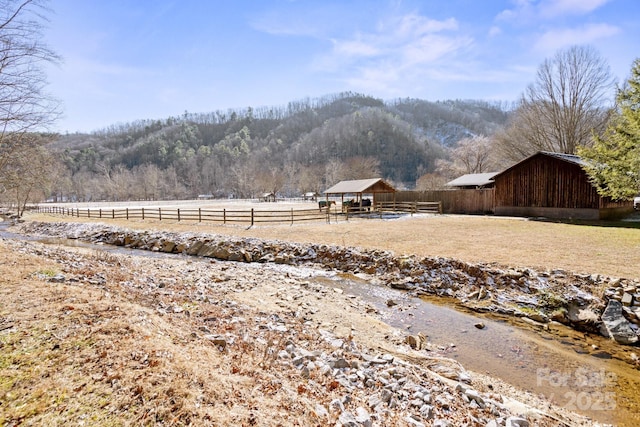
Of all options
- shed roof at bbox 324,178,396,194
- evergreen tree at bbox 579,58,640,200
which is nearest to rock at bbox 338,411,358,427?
evergreen tree at bbox 579,58,640,200

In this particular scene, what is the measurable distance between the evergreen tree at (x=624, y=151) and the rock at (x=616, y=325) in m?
10.5

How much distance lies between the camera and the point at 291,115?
595 ft

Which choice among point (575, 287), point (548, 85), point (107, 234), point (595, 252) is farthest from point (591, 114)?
point (107, 234)

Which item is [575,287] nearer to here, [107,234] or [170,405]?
[170,405]

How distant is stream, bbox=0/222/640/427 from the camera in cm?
446

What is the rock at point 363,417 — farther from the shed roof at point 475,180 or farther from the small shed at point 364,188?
the shed roof at point 475,180

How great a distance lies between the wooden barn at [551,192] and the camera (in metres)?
20.5

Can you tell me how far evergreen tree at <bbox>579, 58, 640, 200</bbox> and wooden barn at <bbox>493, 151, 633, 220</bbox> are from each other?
3451 mm

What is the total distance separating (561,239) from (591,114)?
25534mm

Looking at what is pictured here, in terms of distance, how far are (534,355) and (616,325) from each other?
248 cm

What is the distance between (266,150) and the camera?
130m

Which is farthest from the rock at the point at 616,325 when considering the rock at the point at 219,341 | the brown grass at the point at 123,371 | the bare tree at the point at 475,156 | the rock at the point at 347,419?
the bare tree at the point at 475,156

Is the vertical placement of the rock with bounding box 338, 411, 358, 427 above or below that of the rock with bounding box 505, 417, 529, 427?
above

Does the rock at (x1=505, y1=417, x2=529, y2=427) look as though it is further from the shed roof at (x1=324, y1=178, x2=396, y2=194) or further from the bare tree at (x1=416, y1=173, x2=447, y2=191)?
the bare tree at (x1=416, y1=173, x2=447, y2=191)
